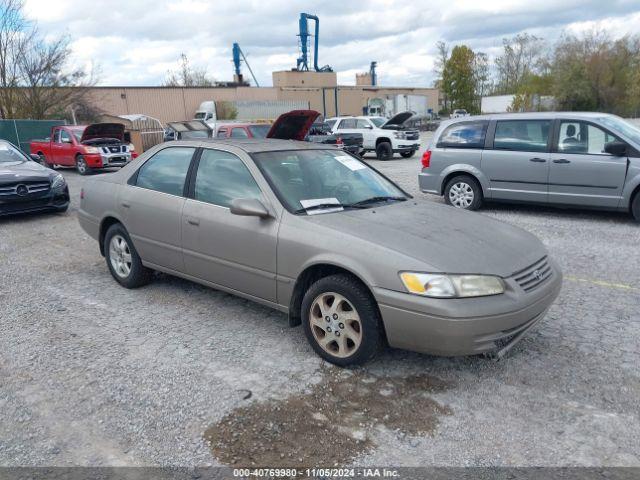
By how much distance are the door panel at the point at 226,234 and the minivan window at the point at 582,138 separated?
6.03 metres

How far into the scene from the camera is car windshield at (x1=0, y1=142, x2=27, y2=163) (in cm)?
1010

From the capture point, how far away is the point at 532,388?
11.1ft

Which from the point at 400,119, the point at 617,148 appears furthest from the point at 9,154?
the point at 400,119

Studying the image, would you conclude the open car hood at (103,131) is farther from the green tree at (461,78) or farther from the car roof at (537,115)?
the green tree at (461,78)

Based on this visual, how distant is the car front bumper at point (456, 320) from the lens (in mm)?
3178

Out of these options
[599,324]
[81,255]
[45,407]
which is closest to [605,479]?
[599,324]

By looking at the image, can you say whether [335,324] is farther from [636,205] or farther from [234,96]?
[234,96]

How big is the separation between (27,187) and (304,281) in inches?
296

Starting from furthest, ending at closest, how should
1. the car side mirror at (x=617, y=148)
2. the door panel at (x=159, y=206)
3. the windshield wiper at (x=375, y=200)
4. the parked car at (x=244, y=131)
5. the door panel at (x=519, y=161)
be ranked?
the parked car at (x=244, y=131) < the door panel at (x=519, y=161) < the car side mirror at (x=617, y=148) < the door panel at (x=159, y=206) < the windshield wiper at (x=375, y=200)

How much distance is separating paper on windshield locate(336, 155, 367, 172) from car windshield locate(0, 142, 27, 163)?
8044 mm

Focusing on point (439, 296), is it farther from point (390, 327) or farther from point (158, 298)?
point (158, 298)

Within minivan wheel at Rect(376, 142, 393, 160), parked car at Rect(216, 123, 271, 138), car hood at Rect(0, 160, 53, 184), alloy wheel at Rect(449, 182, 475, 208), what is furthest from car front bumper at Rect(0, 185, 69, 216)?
minivan wheel at Rect(376, 142, 393, 160)

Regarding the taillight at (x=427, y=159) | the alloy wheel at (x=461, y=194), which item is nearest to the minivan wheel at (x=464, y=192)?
the alloy wheel at (x=461, y=194)

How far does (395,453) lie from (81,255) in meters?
5.60
